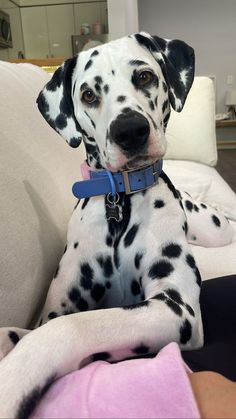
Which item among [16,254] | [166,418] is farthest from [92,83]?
[166,418]

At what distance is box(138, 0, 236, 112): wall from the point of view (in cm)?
764

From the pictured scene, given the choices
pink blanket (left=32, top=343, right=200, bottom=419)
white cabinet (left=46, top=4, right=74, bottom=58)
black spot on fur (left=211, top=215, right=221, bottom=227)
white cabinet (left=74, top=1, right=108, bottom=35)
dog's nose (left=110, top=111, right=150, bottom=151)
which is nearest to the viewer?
pink blanket (left=32, top=343, right=200, bottom=419)

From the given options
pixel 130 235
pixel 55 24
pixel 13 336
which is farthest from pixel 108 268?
pixel 55 24

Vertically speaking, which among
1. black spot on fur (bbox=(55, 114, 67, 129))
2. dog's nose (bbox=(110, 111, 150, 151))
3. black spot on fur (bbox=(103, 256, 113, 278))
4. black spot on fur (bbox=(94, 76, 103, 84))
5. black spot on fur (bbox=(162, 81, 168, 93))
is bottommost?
black spot on fur (bbox=(103, 256, 113, 278))

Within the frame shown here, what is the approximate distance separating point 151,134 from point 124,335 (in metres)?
0.48

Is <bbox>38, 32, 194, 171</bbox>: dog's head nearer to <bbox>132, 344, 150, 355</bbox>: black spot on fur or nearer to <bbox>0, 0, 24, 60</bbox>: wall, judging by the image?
<bbox>132, 344, 150, 355</bbox>: black spot on fur

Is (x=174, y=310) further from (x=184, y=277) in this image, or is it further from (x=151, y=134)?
(x=151, y=134)

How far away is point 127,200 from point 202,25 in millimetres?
7594

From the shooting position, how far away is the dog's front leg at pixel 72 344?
612mm

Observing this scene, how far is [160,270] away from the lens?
3.43 ft

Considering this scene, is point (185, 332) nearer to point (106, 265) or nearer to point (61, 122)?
point (106, 265)

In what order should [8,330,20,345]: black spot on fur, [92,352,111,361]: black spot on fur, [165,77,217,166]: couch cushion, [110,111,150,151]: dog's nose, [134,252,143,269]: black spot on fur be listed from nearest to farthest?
[92,352,111,361]: black spot on fur → [8,330,20,345]: black spot on fur → [110,111,150,151]: dog's nose → [134,252,143,269]: black spot on fur → [165,77,217,166]: couch cushion

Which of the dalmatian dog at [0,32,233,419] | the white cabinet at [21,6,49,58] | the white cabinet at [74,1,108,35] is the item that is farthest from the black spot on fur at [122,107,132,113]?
the white cabinet at [21,6,49,58]

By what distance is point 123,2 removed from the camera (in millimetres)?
4582
